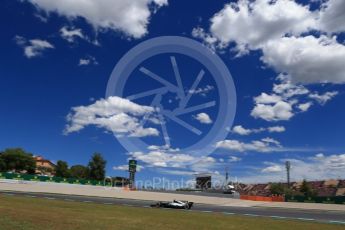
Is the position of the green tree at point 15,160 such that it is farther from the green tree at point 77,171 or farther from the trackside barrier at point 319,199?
the trackside barrier at point 319,199

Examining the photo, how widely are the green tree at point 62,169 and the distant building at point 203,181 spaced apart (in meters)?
51.9

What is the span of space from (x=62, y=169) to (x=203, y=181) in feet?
183

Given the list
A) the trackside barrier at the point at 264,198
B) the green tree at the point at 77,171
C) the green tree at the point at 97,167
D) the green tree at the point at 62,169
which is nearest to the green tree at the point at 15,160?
the green tree at the point at 62,169

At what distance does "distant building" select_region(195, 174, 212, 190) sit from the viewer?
131125 millimetres

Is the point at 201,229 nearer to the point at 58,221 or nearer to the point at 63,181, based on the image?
the point at 58,221

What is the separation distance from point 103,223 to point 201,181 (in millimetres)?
113943

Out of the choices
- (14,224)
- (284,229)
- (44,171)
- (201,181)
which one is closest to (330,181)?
(201,181)

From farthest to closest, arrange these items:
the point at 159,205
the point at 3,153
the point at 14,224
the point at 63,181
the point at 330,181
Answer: the point at 330,181 → the point at 3,153 → the point at 63,181 → the point at 159,205 → the point at 14,224

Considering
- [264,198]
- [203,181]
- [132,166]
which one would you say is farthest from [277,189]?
[264,198]

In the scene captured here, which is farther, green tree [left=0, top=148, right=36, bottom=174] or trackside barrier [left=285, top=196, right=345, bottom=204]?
green tree [left=0, top=148, right=36, bottom=174]

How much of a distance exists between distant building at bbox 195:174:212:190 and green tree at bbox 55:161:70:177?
5193 cm

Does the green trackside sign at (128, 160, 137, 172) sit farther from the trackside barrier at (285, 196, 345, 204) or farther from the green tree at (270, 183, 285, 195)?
the green tree at (270, 183, 285, 195)

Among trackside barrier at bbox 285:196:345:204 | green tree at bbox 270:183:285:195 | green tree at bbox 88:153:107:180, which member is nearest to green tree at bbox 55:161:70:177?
green tree at bbox 88:153:107:180

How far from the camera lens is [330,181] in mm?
182250
